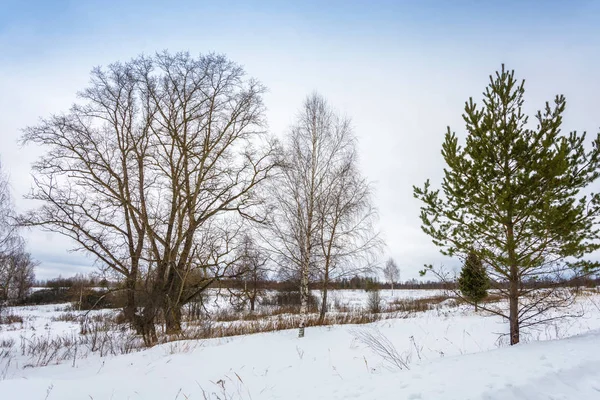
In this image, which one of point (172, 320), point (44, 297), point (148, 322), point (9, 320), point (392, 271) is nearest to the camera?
point (148, 322)

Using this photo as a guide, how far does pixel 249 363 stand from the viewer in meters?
6.59

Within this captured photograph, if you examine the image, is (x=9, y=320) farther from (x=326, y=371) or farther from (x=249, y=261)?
(x=326, y=371)

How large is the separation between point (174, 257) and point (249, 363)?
629 centimetres

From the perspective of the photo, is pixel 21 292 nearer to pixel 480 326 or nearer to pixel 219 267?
pixel 219 267

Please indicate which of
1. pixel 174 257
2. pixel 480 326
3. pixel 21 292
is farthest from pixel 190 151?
pixel 21 292

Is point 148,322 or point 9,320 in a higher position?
point 148,322

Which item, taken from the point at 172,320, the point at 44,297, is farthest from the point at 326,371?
the point at 44,297

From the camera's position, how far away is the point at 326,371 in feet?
18.9

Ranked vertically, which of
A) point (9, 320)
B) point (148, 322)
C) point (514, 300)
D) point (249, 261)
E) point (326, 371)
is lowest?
point (9, 320)

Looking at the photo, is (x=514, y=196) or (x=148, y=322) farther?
(x=148, y=322)

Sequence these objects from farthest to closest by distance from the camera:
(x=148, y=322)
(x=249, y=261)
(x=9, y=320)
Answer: (x=9, y=320) < (x=249, y=261) < (x=148, y=322)

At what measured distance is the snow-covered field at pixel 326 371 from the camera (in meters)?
3.16

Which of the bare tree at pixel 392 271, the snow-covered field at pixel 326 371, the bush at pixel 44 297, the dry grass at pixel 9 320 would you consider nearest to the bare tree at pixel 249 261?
the snow-covered field at pixel 326 371

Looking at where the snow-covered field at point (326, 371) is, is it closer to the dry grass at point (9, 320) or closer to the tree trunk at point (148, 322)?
the tree trunk at point (148, 322)
